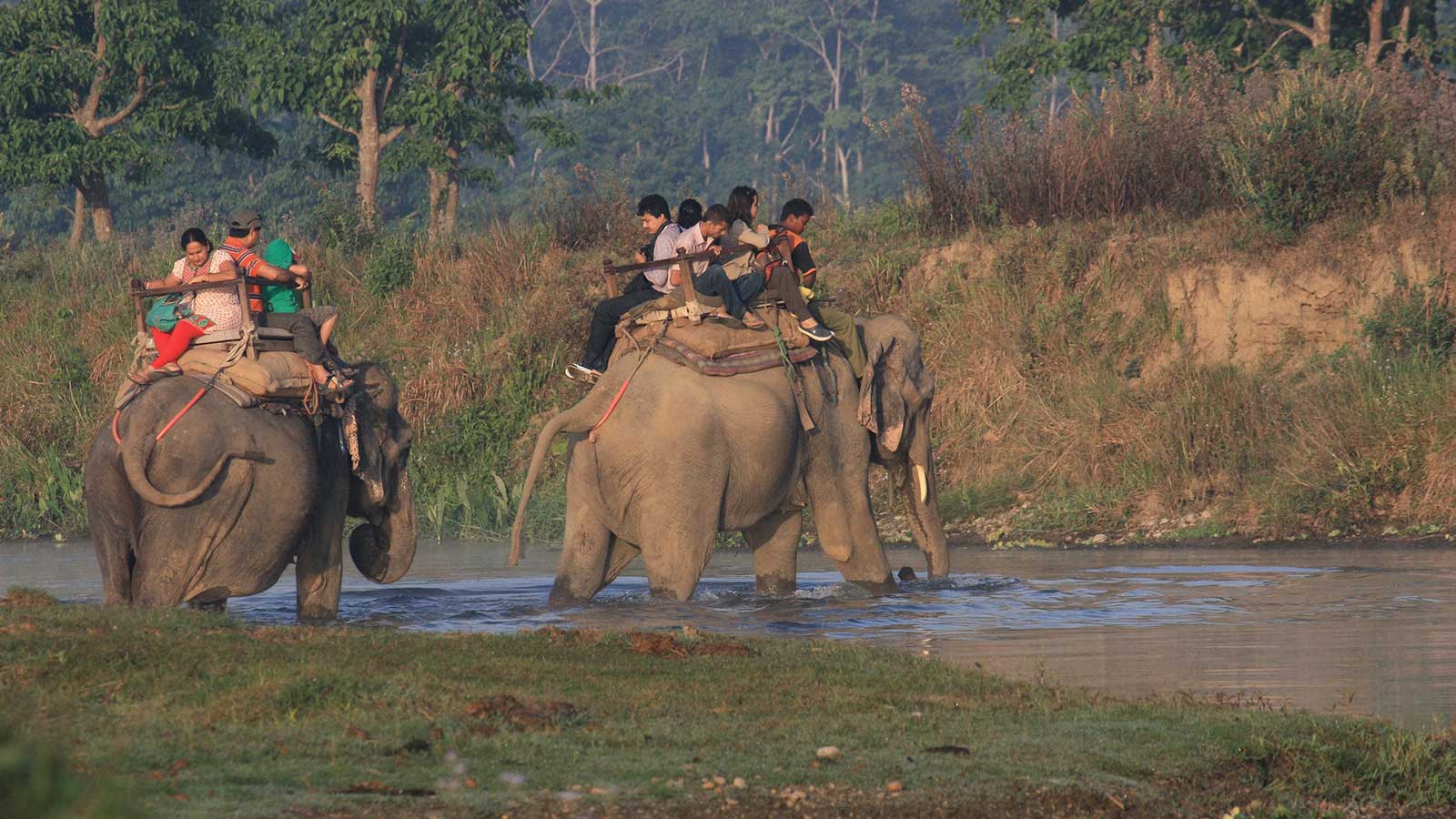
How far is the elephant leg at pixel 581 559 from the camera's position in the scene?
470 inches

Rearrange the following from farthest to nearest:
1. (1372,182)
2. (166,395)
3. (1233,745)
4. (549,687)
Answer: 1. (1372,182)
2. (166,395)
3. (549,687)
4. (1233,745)

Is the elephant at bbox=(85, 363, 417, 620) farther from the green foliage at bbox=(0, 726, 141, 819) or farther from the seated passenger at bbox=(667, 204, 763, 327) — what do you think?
the green foliage at bbox=(0, 726, 141, 819)

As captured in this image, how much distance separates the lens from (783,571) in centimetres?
1275

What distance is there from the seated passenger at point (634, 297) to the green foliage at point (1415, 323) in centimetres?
815

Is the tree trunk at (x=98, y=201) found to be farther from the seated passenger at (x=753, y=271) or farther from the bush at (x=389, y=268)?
the seated passenger at (x=753, y=271)

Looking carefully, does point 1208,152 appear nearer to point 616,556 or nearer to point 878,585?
point 878,585

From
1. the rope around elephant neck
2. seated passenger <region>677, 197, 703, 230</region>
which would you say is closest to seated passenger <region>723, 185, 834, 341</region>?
seated passenger <region>677, 197, 703, 230</region>

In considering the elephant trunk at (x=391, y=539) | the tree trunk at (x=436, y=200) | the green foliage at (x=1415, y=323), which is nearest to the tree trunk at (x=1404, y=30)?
the green foliage at (x=1415, y=323)

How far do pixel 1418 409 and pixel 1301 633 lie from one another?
22.3ft

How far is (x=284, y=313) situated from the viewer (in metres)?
11.3

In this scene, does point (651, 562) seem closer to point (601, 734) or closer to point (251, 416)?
point (251, 416)

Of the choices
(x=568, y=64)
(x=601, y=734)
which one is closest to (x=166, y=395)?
(x=601, y=734)

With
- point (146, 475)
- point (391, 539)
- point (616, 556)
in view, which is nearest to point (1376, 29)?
point (616, 556)

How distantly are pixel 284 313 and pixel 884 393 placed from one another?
391 cm
